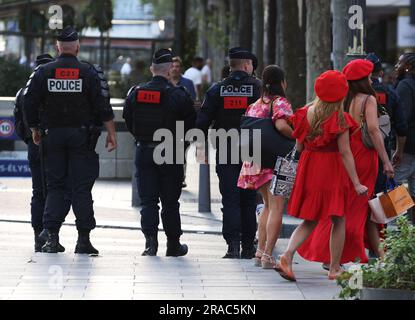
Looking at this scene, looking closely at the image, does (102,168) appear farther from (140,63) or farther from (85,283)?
(85,283)

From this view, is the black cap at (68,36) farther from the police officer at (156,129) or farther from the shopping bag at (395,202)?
the shopping bag at (395,202)

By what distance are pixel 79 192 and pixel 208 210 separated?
16.0 ft

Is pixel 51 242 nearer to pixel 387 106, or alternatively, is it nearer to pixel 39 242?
pixel 39 242

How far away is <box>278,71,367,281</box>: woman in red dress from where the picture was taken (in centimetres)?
1034

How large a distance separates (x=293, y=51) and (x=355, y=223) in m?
13.9

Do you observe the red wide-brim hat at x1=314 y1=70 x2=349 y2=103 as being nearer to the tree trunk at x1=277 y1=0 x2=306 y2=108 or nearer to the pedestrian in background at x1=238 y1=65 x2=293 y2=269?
the pedestrian in background at x1=238 y1=65 x2=293 y2=269

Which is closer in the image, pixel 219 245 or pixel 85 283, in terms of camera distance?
pixel 85 283

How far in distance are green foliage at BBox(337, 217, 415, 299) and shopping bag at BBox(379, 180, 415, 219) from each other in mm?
1950

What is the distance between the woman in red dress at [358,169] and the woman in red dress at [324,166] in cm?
41

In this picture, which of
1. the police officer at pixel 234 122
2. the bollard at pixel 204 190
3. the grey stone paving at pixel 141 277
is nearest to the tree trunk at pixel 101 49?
the bollard at pixel 204 190

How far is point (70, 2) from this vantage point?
105 feet

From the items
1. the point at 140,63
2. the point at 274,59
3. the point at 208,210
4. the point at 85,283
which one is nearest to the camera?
the point at 85,283

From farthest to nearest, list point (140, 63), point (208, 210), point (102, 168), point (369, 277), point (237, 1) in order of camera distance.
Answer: point (237, 1) < point (140, 63) < point (102, 168) < point (208, 210) < point (369, 277)
